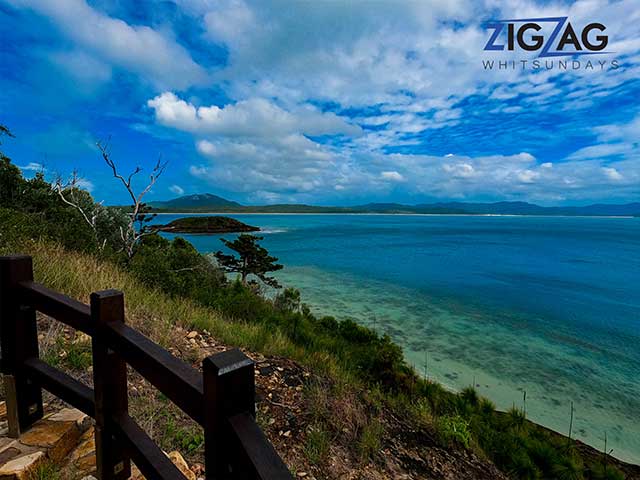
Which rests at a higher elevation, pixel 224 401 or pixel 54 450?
pixel 224 401

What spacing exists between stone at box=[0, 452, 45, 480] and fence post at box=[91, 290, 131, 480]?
448mm

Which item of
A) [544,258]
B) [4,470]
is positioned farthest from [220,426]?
[544,258]

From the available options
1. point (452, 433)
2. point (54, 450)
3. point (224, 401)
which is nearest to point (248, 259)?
point (452, 433)

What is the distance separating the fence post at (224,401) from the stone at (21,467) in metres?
1.70

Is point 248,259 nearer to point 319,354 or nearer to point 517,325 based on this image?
point 319,354

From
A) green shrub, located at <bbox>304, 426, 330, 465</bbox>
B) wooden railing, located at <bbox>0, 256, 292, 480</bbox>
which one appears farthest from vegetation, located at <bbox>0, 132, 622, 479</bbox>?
wooden railing, located at <bbox>0, 256, 292, 480</bbox>

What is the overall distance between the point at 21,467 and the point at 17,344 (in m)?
0.74

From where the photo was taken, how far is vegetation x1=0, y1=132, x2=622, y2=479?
12.9 ft

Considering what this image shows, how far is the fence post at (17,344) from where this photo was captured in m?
2.03

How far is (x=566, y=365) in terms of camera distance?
12.4 metres

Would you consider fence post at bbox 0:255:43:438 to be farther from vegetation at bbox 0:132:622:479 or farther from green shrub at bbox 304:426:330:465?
green shrub at bbox 304:426:330:465

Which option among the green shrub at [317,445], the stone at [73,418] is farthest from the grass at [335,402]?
Answer: the stone at [73,418]

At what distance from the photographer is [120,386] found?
5.52ft

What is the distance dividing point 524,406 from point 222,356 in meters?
11.6
